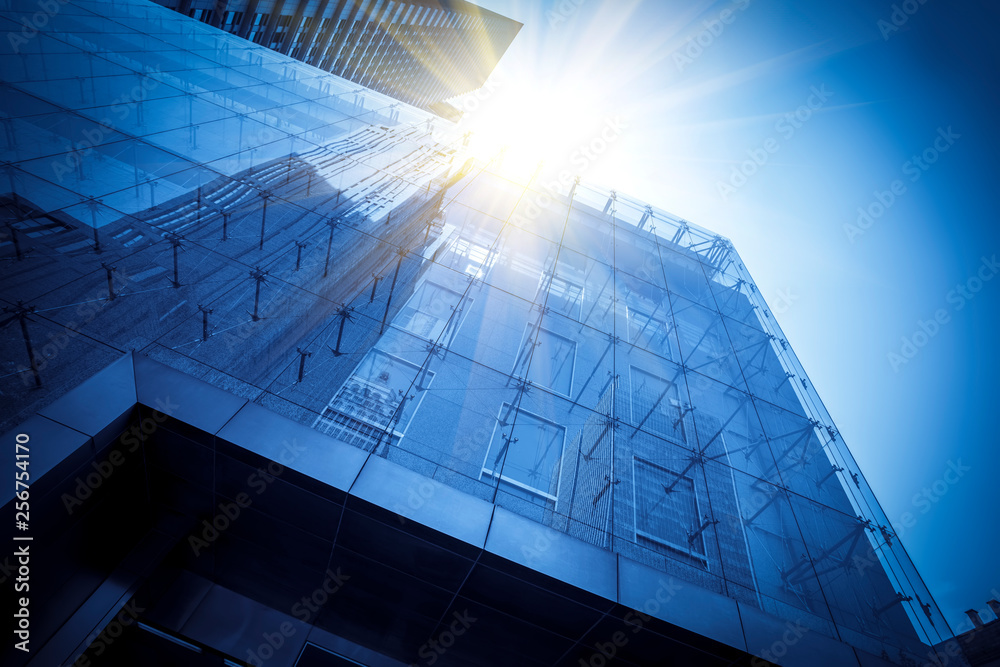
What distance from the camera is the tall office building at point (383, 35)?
2261 cm

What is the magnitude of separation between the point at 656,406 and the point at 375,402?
4.31 m

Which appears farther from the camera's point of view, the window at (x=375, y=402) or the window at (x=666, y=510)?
the window at (x=666, y=510)

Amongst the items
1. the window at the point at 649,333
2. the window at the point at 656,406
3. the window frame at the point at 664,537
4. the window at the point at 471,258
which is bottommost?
the window frame at the point at 664,537

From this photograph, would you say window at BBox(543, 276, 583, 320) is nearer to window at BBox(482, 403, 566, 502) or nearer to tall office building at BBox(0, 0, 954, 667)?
tall office building at BBox(0, 0, 954, 667)

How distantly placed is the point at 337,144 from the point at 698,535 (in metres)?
9.77

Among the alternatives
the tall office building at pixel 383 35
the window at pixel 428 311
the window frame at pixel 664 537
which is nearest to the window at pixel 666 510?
the window frame at pixel 664 537

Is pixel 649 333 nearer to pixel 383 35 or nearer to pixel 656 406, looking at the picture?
pixel 656 406

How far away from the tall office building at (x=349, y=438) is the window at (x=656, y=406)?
2.1 inches

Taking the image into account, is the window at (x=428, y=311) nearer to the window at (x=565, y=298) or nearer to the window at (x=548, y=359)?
the window at (x=548, y=359)

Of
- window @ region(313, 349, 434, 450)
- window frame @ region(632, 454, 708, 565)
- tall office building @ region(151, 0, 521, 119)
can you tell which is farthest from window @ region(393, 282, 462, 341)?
tall office building @ region(151, 0, 521, 119)

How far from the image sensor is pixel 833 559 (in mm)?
6242

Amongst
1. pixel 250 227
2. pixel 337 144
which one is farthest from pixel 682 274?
pixel 250 227

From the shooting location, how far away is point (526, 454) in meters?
5.89

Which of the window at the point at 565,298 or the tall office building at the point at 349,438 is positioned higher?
the window at the point at 565,298
